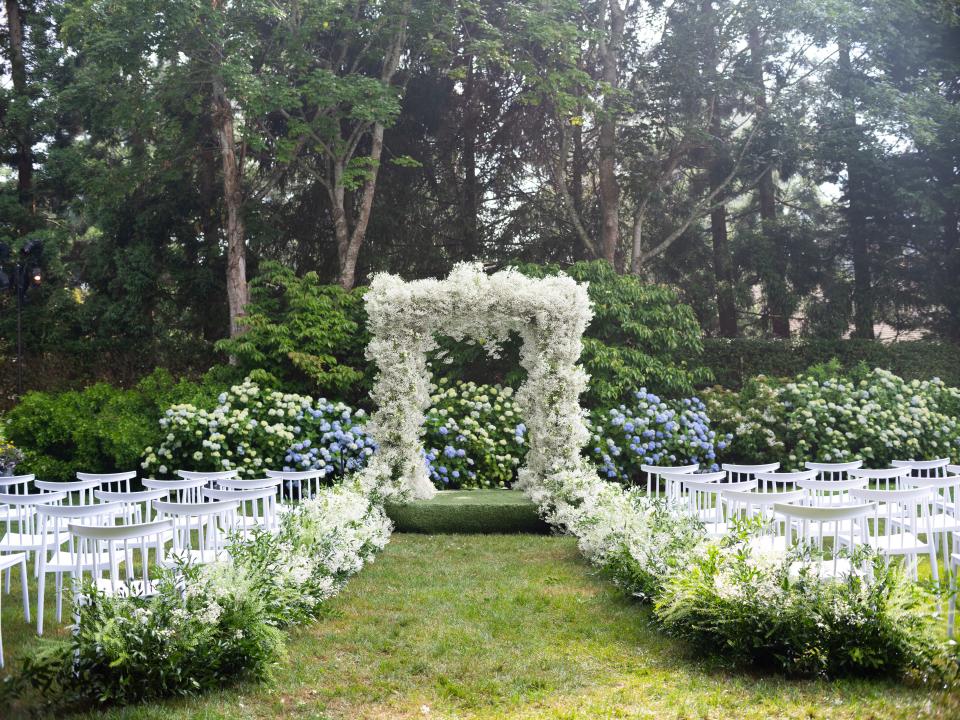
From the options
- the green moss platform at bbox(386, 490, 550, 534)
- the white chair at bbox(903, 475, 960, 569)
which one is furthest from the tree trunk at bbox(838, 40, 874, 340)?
the white chair at bbox(903, 475, 960, 569)

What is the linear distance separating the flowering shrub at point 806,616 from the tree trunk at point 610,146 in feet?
40.3

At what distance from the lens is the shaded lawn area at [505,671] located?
3.90 meters

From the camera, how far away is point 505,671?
449 centimetres

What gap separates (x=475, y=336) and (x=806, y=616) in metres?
5.86

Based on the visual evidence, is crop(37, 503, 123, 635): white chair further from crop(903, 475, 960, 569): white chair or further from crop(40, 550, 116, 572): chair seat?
crop(903, 475, 960, 569): white chair

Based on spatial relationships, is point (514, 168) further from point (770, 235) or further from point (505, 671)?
point (505, 671)

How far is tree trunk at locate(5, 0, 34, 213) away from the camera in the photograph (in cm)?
1786

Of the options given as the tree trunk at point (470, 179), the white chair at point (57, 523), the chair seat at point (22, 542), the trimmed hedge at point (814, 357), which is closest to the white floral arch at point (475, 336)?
the chair seat at point (22, 542)

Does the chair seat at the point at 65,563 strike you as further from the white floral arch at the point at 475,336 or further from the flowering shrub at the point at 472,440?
the flowering shrub at the point at 472,440

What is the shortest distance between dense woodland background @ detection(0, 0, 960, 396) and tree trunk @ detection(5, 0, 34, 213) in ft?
0.22

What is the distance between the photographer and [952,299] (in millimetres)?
17328

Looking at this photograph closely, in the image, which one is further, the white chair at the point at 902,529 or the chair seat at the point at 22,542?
the chair seat at the point at 22,542

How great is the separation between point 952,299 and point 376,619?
52.1 feet

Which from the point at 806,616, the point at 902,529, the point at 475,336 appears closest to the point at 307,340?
the point at 475,336
